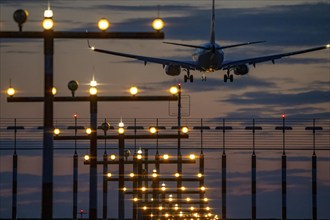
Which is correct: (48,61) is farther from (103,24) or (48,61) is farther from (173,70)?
(173,70)

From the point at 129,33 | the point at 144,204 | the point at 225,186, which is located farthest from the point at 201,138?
the point at 129,33

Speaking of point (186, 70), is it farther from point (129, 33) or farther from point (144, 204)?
point (129, 33)

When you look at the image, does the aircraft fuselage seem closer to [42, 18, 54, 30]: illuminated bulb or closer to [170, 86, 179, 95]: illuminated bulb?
[170, 86, 179, 95]: illuminated bulb

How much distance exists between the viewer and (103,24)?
54.0 m

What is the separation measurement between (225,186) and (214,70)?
16.1 m

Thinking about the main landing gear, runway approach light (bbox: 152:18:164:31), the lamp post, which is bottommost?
the lamp post

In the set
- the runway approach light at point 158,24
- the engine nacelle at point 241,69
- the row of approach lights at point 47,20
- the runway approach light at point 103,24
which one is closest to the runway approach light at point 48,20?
the row of approach lights at point 47,20

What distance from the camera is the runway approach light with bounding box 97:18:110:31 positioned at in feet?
177

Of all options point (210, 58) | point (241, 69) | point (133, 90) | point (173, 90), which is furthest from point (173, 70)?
point (133, 90)

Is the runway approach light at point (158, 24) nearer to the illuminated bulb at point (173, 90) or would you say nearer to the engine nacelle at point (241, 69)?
the illuminated bulb at point (173, 90)

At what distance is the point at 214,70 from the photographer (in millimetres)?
157750

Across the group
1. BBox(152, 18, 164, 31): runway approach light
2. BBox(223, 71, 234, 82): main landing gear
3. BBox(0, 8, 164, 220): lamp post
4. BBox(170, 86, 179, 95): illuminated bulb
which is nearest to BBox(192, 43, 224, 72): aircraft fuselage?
BBox(223, 71, 234, 82): main landing gear

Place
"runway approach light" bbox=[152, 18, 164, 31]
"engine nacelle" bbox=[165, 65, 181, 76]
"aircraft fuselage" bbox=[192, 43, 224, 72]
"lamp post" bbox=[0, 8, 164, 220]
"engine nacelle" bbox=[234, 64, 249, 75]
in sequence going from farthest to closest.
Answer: "engine nacelle" bbox=[234, 64, 249, 75] → "engine nacelle" bbox=[165, 65, 181, 76] → "aircraft fuselage" bbox=[192, 43, 224, 72] → "runway approach light" bbox=[152, 18, 164, 31] → "lamp post" bbox=[0, 8, 164, 220]

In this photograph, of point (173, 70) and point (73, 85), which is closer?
point (73, 85)
